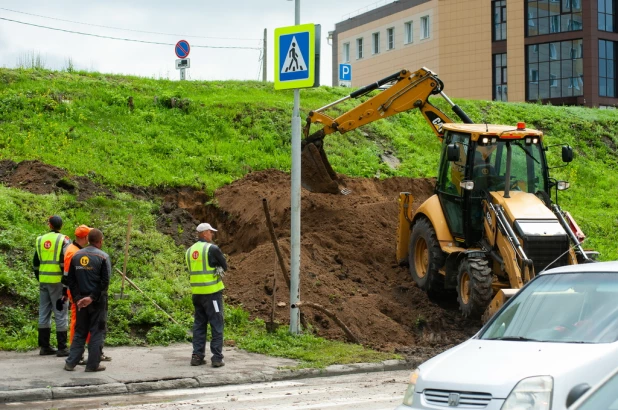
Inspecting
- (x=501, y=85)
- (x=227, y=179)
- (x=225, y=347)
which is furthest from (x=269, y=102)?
(x=501, y=85)

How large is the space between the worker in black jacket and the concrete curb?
941 millimetres

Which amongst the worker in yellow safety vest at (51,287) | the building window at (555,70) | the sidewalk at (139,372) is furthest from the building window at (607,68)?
the worker in yellow safety vest at (51,287)

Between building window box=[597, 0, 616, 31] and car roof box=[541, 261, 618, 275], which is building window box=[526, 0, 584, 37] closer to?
building window box=[597, 0, 616, 31]

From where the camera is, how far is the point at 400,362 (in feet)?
43.6

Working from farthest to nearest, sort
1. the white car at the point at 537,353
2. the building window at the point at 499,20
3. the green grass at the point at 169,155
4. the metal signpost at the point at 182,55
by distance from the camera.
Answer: the building window at the point at 499,20 < the metal signpost at the point at 182,55 < the green grass at the point at 169,155 < the white car at the point at 537,353

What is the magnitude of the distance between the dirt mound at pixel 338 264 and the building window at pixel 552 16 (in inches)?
1279

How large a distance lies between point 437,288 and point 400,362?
3.87 m

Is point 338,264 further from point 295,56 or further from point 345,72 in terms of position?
point 345,72

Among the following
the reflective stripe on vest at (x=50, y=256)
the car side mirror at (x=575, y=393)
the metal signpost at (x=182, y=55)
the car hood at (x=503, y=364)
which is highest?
the metal signpost at (x=182, y=55)

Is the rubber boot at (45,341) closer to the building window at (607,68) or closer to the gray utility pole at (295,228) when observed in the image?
the gray utility pole at (295,228)

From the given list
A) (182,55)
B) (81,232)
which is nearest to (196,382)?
(81,232)

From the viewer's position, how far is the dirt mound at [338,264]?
15.6 meters

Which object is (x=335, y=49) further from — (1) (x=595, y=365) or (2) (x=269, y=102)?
(1) (x=595, y=365)

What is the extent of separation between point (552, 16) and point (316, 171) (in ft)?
118
